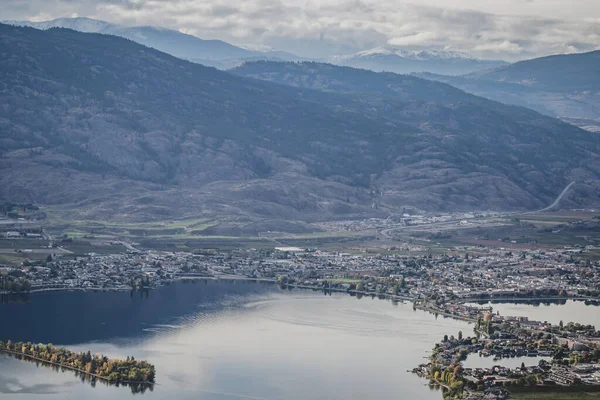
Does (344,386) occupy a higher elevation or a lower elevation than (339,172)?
lower

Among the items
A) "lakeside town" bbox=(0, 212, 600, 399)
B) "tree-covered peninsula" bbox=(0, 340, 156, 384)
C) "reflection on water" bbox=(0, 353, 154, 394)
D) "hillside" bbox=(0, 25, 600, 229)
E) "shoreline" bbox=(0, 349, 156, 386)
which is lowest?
"reflection on water" bbox=(0, 353, 154, 394)


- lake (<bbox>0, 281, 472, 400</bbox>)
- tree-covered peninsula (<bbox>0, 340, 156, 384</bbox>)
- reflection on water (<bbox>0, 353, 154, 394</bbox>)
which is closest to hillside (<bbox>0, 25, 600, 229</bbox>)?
lake (<bbox>0, 281, 472, 400</bbox>)

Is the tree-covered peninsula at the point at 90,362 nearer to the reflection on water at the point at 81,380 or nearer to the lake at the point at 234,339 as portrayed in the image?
the reflection on water at the point at 81,380

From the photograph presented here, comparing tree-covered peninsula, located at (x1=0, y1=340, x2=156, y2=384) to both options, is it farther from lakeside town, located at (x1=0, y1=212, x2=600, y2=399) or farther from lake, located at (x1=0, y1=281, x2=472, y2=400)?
lakeside town, located at (x1=0, y1=212, x2=600, y2=399)

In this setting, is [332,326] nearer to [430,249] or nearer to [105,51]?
[430,249]

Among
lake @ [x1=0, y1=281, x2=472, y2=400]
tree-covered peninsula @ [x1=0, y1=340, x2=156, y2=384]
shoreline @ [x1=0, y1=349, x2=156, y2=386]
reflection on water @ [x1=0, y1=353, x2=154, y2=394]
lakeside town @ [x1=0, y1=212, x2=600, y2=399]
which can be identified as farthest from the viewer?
lakeside town @ [x1=0, y1=212, x2=600, y2=399]

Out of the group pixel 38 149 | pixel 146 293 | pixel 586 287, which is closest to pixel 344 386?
pixel 146 293

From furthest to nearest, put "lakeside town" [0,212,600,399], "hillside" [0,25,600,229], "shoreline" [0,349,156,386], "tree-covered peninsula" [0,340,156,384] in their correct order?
"hillside" [0,25,600,229]
"lakeside town" [0,212,600,399]
"tree-covered peninsula" [0,340,156,384]
"shoreline" [0,349,156,386]
